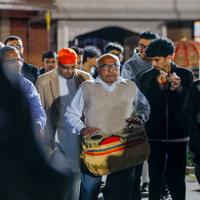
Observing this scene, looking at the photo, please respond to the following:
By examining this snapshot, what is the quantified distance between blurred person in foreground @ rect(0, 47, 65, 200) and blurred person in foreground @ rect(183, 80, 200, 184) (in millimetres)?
1564

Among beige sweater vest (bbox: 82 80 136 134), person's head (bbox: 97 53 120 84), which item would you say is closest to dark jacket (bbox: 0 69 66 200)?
beige sweater vest (bbox: 82 80 136 134)

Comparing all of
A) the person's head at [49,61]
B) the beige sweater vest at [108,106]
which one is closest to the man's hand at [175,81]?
the beige sweater vest at [108,106]

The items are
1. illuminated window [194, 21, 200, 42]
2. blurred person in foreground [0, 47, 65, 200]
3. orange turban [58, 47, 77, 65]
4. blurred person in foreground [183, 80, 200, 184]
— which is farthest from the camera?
illuminated window [194, 21, 200, 42]

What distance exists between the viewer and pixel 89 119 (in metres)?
5.34

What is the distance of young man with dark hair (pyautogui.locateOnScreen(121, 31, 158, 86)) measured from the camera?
23.4 feet

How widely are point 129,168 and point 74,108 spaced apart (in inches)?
34.1

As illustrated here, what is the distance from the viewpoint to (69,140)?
6.28 metres

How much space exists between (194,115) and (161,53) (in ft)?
3.18

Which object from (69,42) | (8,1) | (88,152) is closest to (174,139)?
(88,152)

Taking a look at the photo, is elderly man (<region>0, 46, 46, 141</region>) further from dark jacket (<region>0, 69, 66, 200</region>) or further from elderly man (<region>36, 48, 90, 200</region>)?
elderly man (<region>36, 48, 90, 200</region>)

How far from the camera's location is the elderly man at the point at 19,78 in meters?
5.14

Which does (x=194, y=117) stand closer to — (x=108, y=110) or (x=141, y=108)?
(x=141, y=108)

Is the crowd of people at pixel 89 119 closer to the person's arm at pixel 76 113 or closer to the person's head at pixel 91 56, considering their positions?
the person's arm at pixel 76 113

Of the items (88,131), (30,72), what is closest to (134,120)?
(88,131)
